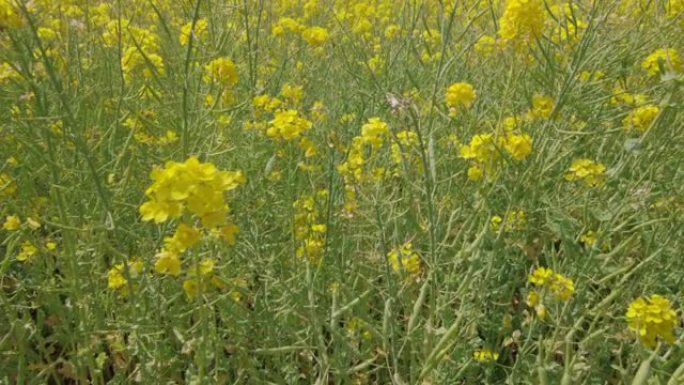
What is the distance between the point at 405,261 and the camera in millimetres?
1430

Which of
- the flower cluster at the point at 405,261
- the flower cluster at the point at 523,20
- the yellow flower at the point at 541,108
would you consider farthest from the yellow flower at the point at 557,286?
the flower cluster at the point at 523,20

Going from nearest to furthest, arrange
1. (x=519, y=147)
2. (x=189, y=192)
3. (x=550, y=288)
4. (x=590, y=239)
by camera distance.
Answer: (x=189, y=192) → (x=550, y=288) → (x=519, y=147) → (x=590, y=239)

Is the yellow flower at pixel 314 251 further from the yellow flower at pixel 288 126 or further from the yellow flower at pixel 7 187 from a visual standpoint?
the yellow flower at pixel 7 187

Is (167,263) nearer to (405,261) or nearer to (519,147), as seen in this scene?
(405,261)

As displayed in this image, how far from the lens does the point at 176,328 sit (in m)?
1.39

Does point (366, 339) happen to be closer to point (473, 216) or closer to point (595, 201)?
point (473, 216)

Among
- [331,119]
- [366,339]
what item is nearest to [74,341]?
[366,339]

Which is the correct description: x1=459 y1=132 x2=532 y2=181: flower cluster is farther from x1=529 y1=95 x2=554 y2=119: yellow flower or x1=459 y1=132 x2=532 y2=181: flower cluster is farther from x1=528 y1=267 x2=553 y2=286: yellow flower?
x1=528 y1=267 x2=553 y2=286: yellow flower

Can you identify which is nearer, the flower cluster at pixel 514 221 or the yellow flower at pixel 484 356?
the yellow flower at pixel 484 356

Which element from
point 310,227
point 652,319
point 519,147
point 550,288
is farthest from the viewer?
point 310,227

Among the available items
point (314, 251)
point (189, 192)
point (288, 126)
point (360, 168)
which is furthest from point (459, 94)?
point (189, 192)

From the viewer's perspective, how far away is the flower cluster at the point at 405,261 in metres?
1.42

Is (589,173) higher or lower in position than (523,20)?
lower

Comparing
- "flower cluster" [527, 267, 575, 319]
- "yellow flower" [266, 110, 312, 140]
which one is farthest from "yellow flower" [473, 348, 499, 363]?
"yellow flower" [266, 110, 312, 140]
